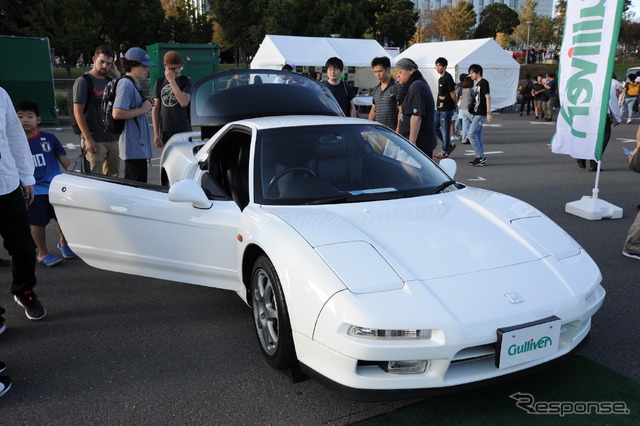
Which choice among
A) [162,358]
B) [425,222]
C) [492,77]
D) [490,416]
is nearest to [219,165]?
[162,358]

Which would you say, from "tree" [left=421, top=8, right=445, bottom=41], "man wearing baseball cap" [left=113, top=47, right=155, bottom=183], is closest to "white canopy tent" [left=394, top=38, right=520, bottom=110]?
"man wearing baseball cap" [left=113, top=47, right=155, bottom=183]

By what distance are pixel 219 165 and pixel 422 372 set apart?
2498 millimetres

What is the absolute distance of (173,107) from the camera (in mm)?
6520

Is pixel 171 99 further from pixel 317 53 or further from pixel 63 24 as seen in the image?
pixel 63 24

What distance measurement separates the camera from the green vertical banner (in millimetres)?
5980

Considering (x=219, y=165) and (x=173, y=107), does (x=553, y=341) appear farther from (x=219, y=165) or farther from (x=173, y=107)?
(x=173, y=107)

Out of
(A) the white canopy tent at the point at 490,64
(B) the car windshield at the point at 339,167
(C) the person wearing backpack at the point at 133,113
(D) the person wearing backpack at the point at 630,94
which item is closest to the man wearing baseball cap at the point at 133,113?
(C) the person wearing backpack at the point at 133,113

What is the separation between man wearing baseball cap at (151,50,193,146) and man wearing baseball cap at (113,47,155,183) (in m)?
0.90

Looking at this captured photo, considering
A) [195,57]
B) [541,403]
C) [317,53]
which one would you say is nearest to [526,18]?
[317,53]

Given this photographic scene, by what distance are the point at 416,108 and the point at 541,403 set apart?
4.10 m

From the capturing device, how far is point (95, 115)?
549 cm

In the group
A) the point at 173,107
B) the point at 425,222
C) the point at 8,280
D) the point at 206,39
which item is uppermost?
the point at 206,39

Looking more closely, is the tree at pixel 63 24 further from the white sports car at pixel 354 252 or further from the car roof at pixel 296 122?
the car roof at pixel 296 122

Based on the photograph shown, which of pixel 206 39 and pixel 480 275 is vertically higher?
pixel 206 39
